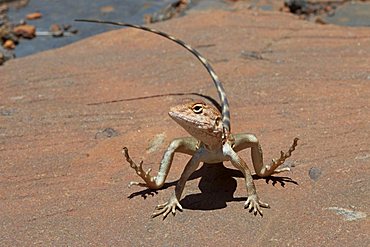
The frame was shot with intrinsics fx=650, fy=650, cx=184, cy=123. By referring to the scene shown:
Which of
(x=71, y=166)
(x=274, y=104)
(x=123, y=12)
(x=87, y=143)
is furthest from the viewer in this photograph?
(x=123, y=12)

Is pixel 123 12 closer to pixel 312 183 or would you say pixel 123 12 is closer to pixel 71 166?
pixel 71 166

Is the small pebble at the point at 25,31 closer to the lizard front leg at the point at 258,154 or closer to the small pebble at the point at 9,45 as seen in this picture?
the small pebble at the point at 9,45

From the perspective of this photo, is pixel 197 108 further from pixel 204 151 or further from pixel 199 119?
pixel 204 151

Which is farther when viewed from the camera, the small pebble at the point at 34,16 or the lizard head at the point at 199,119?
the small pebble at the point at 34,16

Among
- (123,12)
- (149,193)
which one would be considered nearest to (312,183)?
(149,193)

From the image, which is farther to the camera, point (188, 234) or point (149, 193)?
point (149, 193)

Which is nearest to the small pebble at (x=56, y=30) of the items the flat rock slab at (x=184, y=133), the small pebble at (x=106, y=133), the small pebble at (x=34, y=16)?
the small pebble at (x=34, y=16)
